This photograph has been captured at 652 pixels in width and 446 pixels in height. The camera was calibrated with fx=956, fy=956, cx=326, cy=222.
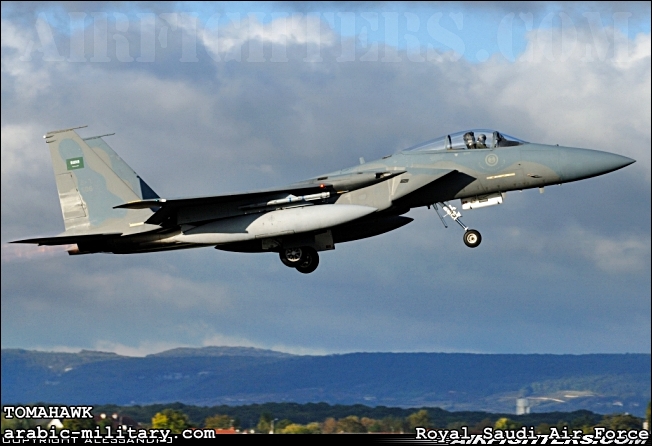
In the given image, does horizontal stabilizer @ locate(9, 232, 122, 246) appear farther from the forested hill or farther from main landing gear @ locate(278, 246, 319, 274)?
the forested hill

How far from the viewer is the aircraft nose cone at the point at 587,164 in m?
21.1

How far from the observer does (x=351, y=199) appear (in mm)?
21562

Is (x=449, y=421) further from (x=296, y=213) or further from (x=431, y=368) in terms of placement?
(x=431, y=368)

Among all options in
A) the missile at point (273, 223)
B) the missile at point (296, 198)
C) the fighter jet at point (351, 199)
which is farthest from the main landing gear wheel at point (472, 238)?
the missile at point (296, 198)

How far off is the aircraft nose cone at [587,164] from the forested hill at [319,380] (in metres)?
88.6

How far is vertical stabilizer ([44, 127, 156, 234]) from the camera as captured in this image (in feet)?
76.8

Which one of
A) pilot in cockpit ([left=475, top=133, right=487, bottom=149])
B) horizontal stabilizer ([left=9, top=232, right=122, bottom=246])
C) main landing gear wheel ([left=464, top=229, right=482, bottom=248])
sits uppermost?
pilot in cockpit ([left=475, top=133, right=487, bottom=149])

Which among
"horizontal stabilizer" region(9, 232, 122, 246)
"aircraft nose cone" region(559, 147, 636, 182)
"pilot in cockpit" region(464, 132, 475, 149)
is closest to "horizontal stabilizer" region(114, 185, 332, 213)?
"horizontal stabilizer" region(9, 232, 122, 246)

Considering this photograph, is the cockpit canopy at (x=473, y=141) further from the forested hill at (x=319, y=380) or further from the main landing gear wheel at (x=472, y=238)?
the forested hill at (x=319, y=380)

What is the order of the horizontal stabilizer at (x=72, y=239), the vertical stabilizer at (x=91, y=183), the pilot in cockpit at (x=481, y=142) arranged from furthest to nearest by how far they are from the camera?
the vertical stabilizer at (x=91, y=183) < the horizontal stabilizer at (x=72, y=239) < the pilot in cockpit at (x=481, y=142)

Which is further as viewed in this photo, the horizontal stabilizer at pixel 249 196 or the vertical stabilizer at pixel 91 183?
the vertical stabilizer at pixel 91 183

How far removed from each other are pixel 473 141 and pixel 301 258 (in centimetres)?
486

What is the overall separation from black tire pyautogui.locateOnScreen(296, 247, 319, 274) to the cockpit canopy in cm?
357

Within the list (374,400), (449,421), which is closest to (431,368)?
(374,400)
